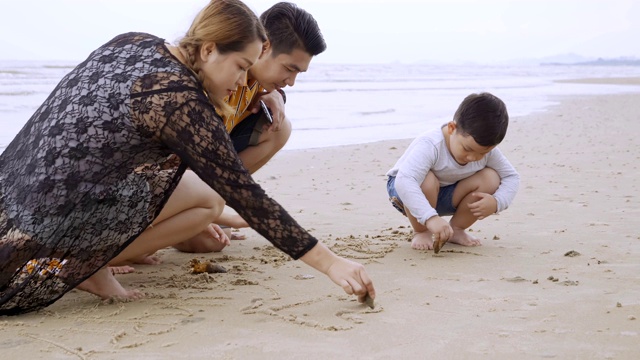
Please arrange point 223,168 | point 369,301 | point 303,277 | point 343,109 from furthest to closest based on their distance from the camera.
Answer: point 343,109, point 303,277, point 369,301, point 223,168

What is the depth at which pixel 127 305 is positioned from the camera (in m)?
2.78

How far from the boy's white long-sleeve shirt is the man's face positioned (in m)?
0.70

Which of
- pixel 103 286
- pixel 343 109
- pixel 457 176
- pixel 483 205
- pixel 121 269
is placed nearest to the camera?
pixel 103 286

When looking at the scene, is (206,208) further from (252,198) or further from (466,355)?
(466,355)

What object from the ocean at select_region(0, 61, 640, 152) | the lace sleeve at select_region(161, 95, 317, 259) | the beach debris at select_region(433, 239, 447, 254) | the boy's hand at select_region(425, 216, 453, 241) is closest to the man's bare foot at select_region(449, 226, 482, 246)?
the beach debris at select_region(433, 239, 447, 254)

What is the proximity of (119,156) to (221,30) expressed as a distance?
21.4 inches

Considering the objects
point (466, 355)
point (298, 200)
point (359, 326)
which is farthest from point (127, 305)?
point (298, 200)

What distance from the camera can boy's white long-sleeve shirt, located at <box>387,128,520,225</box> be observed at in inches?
143

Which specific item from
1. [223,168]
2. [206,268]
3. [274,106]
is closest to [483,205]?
[274,106]

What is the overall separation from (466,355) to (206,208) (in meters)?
1.36

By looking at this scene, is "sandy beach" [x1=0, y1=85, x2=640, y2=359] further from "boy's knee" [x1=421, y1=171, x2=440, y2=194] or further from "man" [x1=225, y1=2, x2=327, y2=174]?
"man" [x1=225, y1=2, x2=327, y2=174]

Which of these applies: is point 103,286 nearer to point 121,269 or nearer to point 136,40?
point 121,269

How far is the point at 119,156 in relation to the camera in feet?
8.34

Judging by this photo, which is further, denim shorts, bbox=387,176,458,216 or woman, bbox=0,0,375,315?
denim shorts, bbox=387,176,458,216
